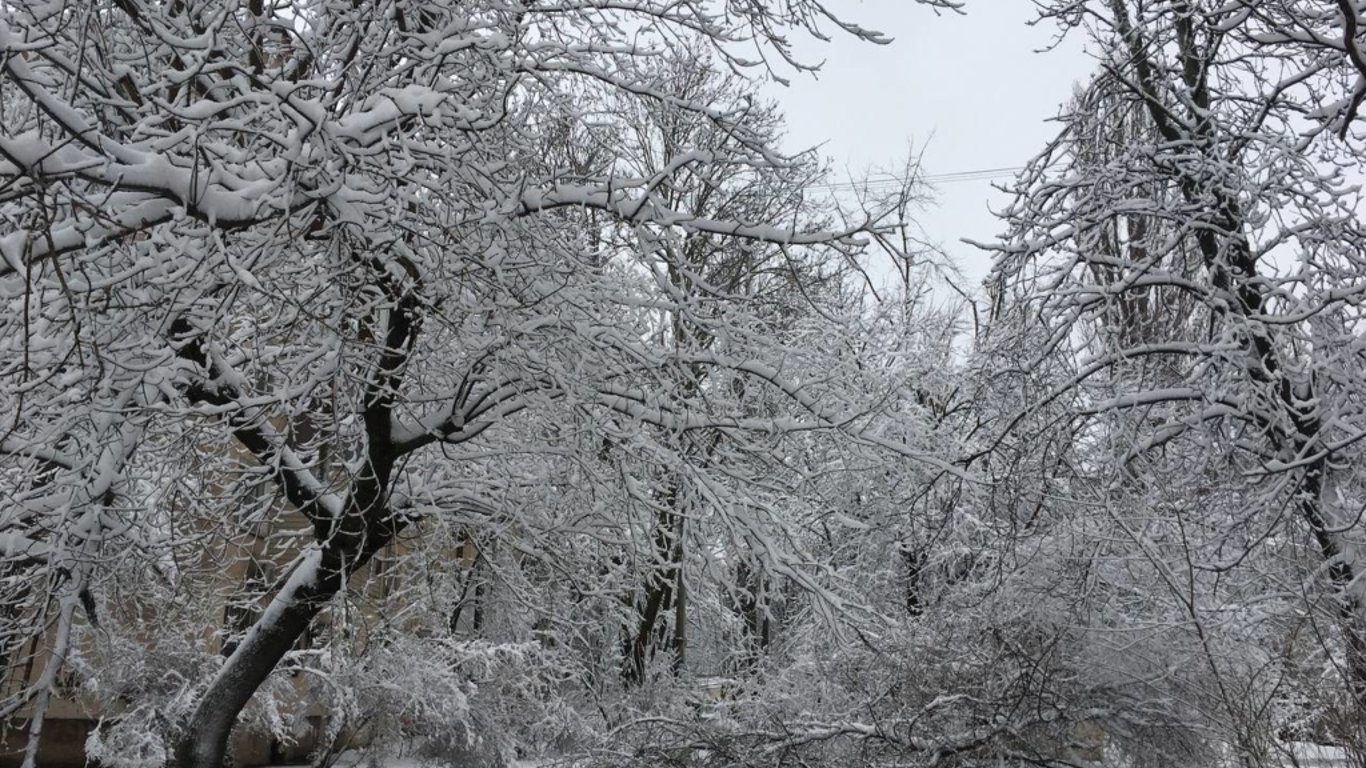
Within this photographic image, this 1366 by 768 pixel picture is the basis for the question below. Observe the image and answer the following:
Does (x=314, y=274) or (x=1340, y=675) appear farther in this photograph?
(x=314, y=274)

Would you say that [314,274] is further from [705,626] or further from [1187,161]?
[705,626]

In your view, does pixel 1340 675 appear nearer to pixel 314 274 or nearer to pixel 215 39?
pixel 314 274

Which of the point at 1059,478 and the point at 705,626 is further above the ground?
the point at 1059,478

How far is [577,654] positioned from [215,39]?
10.8m

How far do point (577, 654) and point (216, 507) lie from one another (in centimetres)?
751

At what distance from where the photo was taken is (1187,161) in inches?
278

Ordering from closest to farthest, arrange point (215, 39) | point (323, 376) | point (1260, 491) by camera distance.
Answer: point (215, 39), point (323, 376), point (1260, 491)

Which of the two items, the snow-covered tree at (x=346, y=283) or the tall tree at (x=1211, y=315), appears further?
the tall tree at (x=1211, y=315)

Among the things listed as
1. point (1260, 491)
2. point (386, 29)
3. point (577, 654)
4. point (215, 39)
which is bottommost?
point (577, 654)

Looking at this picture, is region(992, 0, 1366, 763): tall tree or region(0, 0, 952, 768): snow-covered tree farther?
region(992, 0, 1366, 763): tall tree

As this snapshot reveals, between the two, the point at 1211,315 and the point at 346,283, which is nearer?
the point at 346,283

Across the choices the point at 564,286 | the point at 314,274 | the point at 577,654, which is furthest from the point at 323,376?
the point at 577,654

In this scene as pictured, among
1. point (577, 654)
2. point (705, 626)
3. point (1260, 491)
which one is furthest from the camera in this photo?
point (705, 626)

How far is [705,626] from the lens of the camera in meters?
15.5
